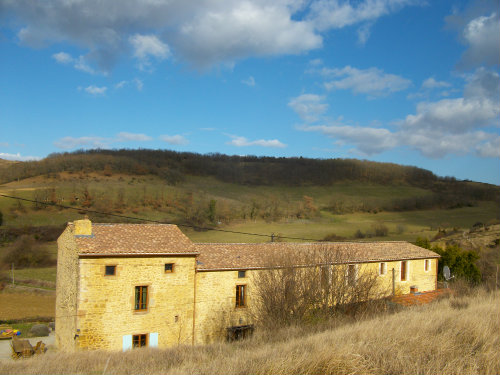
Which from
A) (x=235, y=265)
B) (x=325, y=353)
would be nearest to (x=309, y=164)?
(x=235, y=265)

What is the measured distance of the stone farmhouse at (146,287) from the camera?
56.4 ft

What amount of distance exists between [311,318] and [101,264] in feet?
31.2

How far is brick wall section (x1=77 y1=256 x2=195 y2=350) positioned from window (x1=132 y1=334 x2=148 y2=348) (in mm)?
223

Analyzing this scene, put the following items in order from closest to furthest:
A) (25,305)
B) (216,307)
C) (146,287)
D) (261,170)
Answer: (146,287) < (216,307) < (25,305) < (261,170)

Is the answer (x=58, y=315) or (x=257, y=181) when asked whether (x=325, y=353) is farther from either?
(x=257, y=181)

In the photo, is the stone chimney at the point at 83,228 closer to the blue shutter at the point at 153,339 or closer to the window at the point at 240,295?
the blue shutter at the point at 153,339

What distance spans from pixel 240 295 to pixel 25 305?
20584 mm

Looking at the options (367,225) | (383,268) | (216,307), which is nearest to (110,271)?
(216,307)

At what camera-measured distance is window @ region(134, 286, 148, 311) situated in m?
18.1

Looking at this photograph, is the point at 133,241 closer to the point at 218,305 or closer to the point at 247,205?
the point at 218,305

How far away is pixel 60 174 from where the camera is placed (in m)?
75.8

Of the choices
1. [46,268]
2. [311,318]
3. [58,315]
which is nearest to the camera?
[311,318]

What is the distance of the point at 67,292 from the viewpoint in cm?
1883

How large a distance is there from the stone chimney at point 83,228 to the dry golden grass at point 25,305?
590 inches
